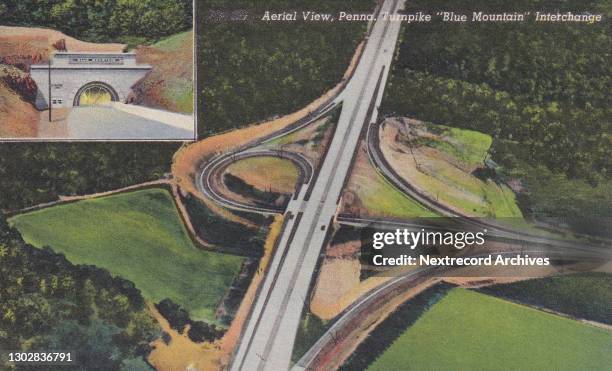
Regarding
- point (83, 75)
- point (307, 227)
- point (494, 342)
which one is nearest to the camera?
point (494, 342)

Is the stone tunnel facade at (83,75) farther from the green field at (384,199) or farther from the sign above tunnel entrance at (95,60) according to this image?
the green field at (384,199)

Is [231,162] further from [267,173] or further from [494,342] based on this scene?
[494,342]

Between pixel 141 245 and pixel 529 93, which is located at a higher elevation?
pixel 529 93

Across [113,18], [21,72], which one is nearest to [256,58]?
[113,18]

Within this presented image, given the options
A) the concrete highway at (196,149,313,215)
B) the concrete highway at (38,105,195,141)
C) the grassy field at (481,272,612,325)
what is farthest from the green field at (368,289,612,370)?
the concrete highway at (38,105,195,141)

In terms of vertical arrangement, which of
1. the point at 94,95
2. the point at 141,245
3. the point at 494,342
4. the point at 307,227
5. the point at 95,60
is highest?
the point at 95,60

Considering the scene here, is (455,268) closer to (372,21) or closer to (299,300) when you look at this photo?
(299,300)
